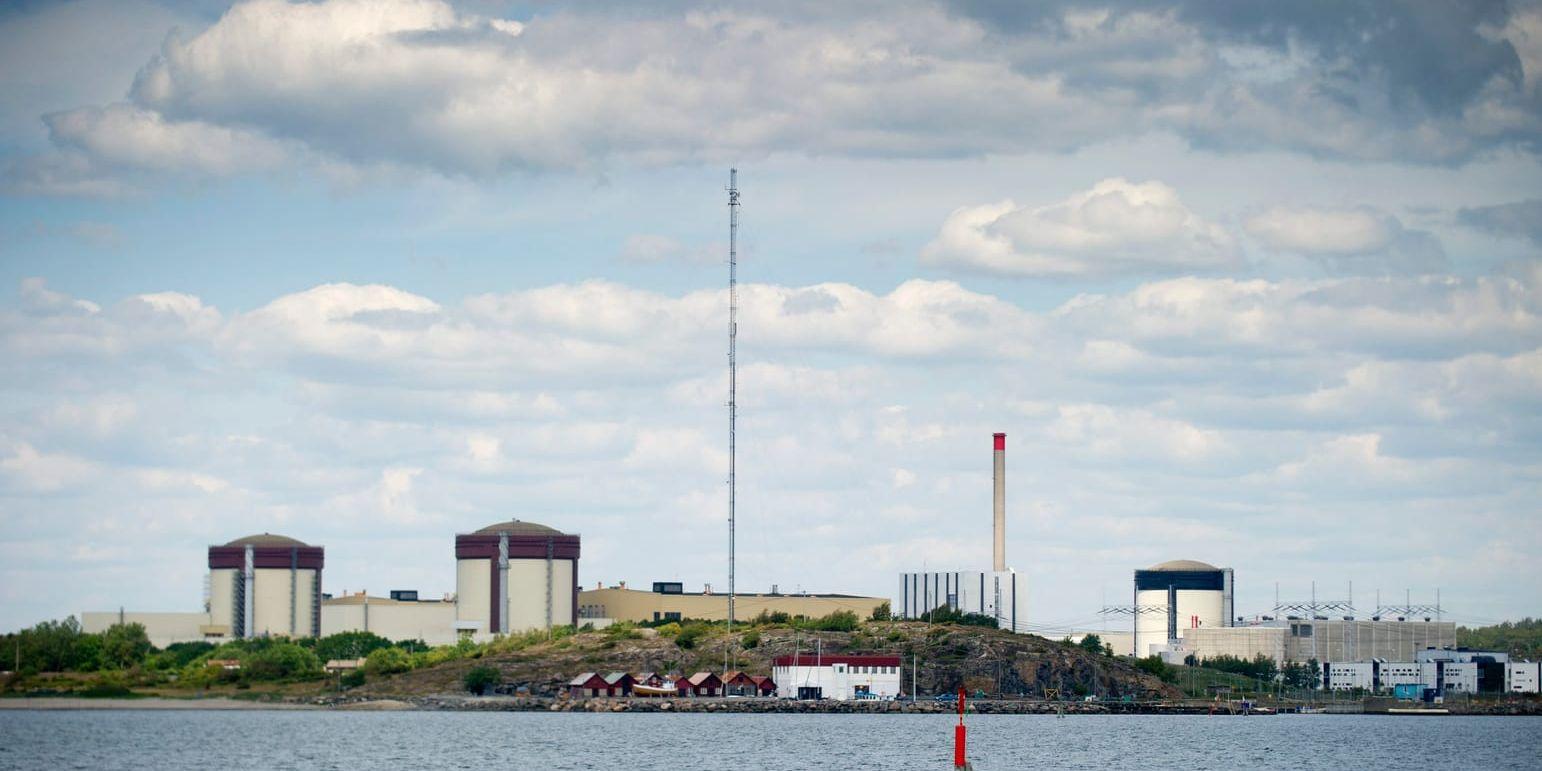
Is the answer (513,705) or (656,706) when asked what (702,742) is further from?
(513,705)

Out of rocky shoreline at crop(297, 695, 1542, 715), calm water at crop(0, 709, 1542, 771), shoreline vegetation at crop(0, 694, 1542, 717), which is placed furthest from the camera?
rocky shoreline at crop(297, 695, 1542, 715)

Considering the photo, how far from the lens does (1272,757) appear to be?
124625mm

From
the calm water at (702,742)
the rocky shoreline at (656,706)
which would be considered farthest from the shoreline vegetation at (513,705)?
Answer: the calm water at (702,742)

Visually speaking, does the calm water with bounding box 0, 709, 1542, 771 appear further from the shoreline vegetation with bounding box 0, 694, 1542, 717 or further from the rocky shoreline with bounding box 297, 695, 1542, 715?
the rocky shoreline with bounding box 297, 695, 1542, 715

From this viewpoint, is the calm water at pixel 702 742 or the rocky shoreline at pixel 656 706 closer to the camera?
the calm water at pixel 702 742

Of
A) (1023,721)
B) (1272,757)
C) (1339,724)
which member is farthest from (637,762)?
(1339,724)

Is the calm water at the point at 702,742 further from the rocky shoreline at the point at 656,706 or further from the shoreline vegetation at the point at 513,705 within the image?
the rocky shoreline at the point at 656,706

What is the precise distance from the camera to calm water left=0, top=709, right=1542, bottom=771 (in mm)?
112312

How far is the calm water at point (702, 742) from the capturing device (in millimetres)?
112312

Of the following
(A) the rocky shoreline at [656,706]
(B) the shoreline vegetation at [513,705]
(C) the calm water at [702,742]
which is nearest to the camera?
(C) the calm water at [702,742]

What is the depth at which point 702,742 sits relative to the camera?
132 meters

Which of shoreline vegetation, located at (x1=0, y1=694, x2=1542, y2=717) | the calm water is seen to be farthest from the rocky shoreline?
the calm water

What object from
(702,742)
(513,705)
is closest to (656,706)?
(513,705)

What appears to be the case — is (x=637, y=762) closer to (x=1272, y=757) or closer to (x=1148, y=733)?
(x=1272, y=757)
